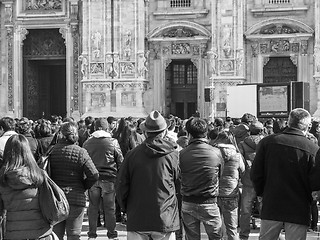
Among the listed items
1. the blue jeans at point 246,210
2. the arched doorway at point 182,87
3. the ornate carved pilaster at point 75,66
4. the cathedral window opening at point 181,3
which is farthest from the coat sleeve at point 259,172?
the ornate carved pilaster at point 75,66

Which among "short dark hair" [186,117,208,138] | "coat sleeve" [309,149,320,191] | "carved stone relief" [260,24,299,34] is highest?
"carved stone relief" [260,24,299,34]

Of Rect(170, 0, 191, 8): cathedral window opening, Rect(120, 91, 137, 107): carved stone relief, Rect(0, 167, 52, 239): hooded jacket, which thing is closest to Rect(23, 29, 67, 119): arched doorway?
Rect(120, 91, 137, 107): carved stone relief

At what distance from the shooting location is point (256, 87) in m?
26.2

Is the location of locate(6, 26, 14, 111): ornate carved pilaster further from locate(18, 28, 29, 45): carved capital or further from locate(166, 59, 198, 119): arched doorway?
locate(166, 59, 198, 119): arched doorway

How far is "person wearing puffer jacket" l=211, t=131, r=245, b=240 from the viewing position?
430 inches

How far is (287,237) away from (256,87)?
60.1 ft

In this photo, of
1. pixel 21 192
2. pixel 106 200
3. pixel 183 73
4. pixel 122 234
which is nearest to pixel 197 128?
pixel 21 192

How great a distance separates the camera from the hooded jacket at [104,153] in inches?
481

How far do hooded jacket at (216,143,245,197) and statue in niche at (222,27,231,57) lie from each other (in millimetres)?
20296

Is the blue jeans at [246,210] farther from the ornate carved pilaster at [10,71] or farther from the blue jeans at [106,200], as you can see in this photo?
the ornate carved pilaster at [10,71]

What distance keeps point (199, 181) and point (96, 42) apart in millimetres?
23921

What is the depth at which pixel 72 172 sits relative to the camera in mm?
9539

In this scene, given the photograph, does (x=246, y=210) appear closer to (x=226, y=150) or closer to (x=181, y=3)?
(x=226, y=150)

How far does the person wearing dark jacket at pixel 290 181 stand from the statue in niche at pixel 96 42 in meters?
24.7
